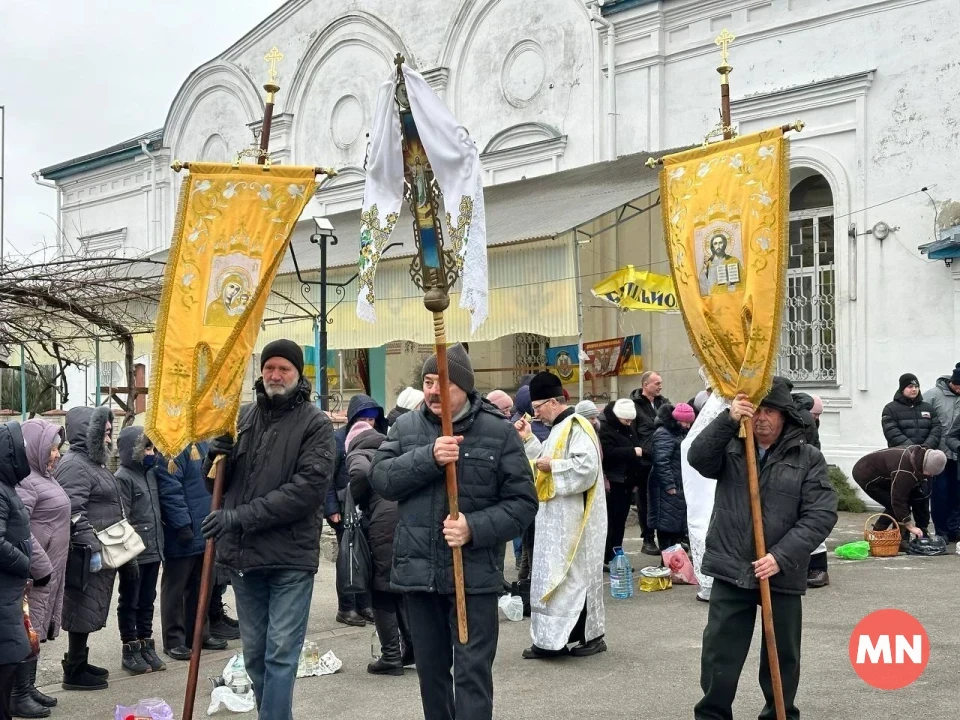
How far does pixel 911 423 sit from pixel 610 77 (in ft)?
24.5

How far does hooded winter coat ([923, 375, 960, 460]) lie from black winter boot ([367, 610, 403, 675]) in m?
7.16

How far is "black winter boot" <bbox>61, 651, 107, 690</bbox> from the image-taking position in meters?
6.94

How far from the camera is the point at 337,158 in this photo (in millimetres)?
21203

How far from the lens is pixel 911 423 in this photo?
466 inches

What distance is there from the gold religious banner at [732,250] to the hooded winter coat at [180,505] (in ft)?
11.8

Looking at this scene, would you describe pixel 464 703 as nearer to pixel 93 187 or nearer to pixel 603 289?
pixel 603 289

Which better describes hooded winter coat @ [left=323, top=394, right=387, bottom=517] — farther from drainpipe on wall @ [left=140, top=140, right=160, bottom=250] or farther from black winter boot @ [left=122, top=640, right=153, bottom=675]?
drainpipe on wall @ [left=140, top=140, right=160, bottom=250]

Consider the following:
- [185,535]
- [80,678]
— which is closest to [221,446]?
[185,535]

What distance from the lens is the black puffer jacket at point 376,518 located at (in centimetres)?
670

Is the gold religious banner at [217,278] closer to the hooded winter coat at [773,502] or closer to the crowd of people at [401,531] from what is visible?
the crowd of people at [401,531]

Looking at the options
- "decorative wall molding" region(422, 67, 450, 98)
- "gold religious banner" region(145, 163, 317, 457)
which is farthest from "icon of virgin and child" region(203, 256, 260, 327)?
"decorative wall molding" region(422, 67, 450, 98)

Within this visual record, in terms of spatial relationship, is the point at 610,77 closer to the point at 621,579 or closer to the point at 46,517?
the point at 621,579

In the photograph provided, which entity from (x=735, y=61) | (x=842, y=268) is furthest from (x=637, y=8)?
(x=842, y=268)

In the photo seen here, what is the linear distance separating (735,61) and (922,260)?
13.0 ft
